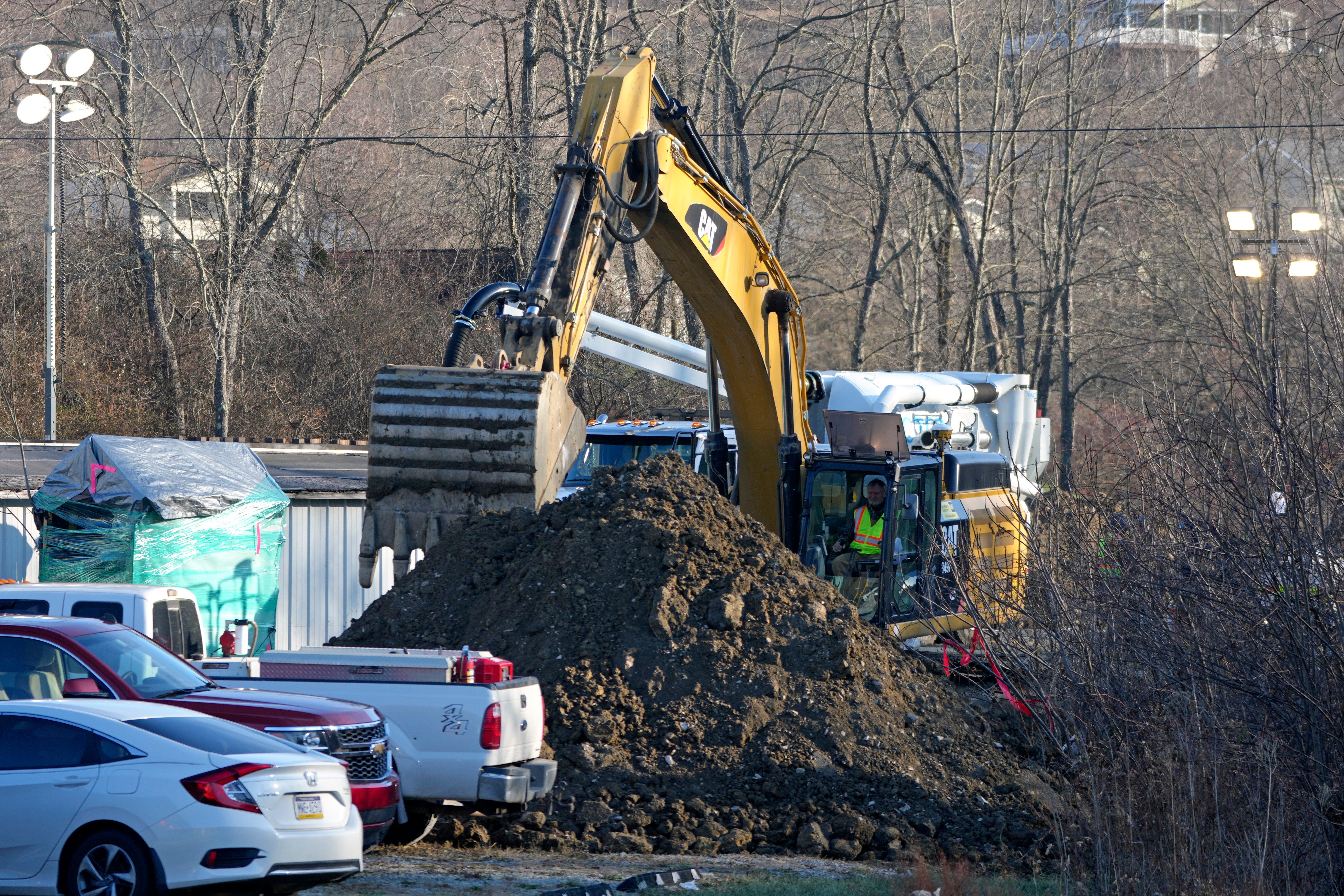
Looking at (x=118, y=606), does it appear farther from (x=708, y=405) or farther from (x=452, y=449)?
(x=708, y=405)

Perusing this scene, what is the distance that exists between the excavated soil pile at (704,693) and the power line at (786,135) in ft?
51.6

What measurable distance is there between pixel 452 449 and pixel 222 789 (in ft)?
11.5

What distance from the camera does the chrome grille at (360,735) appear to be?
876 cm

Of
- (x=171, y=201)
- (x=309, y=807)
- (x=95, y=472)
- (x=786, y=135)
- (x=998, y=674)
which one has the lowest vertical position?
(x=309, y=807)

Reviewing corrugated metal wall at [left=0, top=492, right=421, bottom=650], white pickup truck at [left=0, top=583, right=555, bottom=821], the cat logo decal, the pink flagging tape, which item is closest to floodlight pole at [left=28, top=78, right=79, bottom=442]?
corrugated metal wall at [left=0, top=492, right=421, bottom=650]

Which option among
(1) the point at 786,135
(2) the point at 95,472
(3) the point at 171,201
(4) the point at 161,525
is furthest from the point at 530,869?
(3) the point at 171,201

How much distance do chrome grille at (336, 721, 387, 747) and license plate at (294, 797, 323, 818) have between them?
1.04 metres

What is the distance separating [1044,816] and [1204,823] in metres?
2.57

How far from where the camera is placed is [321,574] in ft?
69.2

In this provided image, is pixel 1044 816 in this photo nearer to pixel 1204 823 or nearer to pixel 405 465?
pixel 1204 823

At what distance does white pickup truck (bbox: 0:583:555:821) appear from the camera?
9547mm

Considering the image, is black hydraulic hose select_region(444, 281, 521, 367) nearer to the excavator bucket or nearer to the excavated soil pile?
the excavator bucket

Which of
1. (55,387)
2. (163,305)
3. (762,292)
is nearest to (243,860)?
(762,292)

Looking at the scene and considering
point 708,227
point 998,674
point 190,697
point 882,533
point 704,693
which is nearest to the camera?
point 190,697
